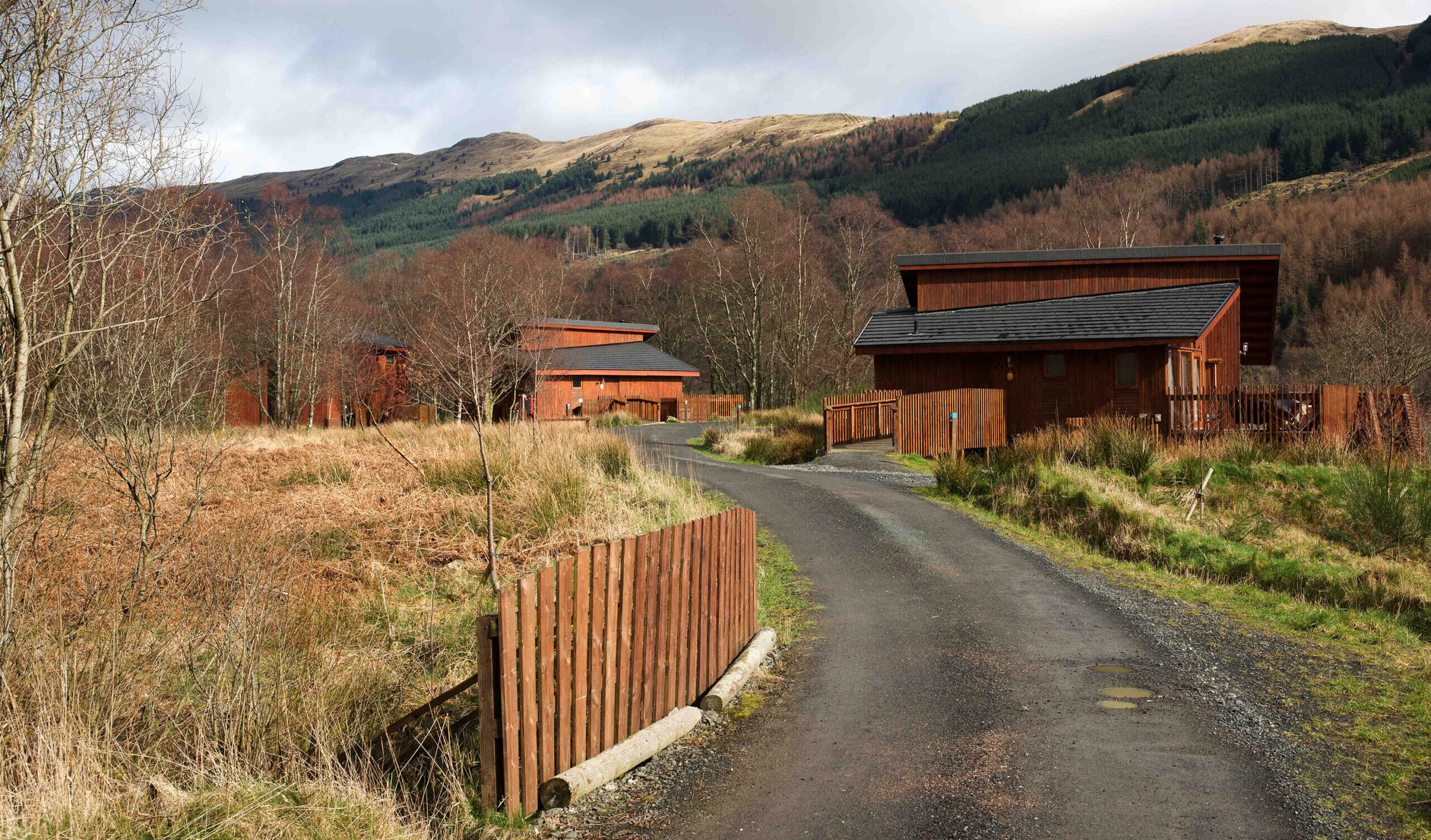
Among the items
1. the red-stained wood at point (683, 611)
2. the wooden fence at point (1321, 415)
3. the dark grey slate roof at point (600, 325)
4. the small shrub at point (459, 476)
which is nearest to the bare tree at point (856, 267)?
the dark grey slate roof at point (600, 325)

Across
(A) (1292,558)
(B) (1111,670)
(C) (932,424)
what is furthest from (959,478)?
(B) (1111,670)

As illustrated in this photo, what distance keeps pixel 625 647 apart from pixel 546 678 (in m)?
0.83

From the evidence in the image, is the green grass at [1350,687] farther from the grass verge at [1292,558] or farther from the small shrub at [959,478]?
the small shrub at [959,478]

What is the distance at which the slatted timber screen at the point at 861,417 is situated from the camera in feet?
76.8

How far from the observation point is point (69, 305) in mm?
5410

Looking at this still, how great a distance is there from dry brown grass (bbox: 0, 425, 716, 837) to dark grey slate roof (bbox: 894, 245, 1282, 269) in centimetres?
1922

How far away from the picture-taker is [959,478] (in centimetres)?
1634

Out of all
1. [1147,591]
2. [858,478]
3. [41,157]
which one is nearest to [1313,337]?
[858,478]

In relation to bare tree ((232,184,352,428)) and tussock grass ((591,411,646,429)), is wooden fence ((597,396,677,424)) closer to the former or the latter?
tussock grass ((591,411,646,429))

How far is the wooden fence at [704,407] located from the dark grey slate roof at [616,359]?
2.27 m

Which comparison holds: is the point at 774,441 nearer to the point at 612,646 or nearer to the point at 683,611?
the point at 683,611

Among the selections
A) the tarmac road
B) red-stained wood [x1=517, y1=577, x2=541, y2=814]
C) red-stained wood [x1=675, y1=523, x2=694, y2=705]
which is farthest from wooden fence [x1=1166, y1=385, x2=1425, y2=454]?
red-stained wood [x1=517, y1=577, x2=541, y2=814]

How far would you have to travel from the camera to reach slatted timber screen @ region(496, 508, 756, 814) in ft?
15.0

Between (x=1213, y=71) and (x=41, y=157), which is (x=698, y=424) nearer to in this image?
(x=41, y=157)
